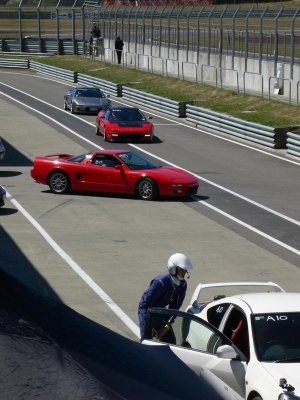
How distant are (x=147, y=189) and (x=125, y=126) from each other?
10.9m

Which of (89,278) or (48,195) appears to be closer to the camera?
(89,278)

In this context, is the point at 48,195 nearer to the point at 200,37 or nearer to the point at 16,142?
the point at 16,142

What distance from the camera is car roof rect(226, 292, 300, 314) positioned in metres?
8.50

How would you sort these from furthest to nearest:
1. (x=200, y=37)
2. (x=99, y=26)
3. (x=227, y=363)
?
1. (x=99, y=26)
2. (x=200, y=37)
3. (x=227, y=363)

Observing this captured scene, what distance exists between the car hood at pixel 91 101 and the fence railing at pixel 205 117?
9.79ft

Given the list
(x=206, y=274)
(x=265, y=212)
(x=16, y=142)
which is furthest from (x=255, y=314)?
(x=16, y=142)

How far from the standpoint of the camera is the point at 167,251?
17.9 meters

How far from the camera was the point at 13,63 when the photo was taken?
71.3 metres

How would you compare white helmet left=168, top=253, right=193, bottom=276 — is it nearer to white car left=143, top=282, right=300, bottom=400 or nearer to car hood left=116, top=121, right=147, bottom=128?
white car left=143, top=282, right=300, bottom=400

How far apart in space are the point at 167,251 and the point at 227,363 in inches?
398

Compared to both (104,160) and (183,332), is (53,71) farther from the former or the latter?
(183,332)

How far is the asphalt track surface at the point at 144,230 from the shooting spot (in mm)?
15219

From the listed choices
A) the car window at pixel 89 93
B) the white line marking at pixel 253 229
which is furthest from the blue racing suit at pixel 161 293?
the car window at pixel 89 93

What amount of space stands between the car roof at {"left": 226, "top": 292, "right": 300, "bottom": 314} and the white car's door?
2.15ft
